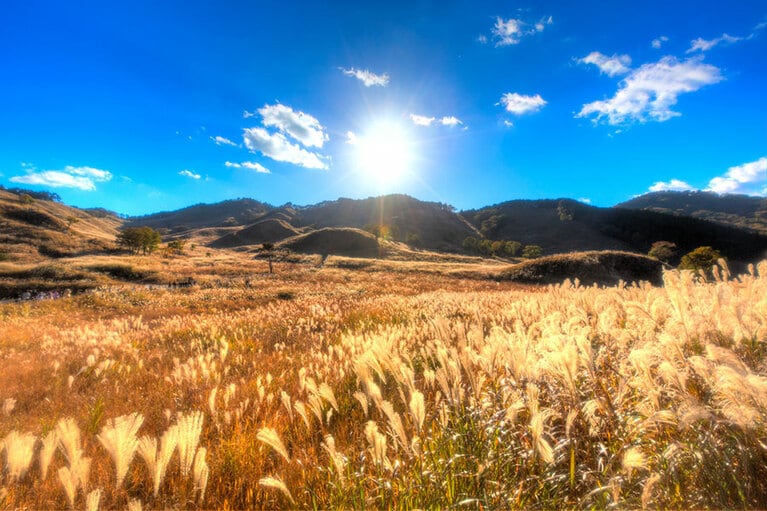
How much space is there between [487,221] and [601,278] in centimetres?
11648

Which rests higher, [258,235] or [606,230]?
[606,230]

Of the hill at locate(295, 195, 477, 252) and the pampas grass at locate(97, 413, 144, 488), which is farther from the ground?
the hill at locate(295, 195, 477, 252)

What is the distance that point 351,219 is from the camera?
158625 mm

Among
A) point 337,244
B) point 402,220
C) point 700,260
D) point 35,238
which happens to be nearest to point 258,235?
point 337,244

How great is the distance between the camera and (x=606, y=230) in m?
124

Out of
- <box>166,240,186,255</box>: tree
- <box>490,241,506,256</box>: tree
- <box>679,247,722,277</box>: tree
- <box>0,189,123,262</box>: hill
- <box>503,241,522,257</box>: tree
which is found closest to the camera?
<box>679,247,722,277</box>: tree

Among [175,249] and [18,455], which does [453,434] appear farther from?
[175,249]

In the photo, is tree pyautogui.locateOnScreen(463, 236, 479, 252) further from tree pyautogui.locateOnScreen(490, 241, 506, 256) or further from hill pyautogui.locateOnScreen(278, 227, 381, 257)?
hill pyautogui.locateOnScreen(278, 227, 381, 257)

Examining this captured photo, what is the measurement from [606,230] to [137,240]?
14889 cm

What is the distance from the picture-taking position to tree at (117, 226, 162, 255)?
65688mm

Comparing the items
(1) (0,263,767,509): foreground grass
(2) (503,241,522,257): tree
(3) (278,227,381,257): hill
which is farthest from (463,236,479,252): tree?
(1) (0,263,767,509): foreground grass

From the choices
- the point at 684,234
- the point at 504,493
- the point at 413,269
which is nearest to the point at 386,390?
the point at 504,493

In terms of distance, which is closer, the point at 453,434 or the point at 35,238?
the point at 453,434

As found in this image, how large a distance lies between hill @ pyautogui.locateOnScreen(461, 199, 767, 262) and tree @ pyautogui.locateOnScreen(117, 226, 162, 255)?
11387cm
